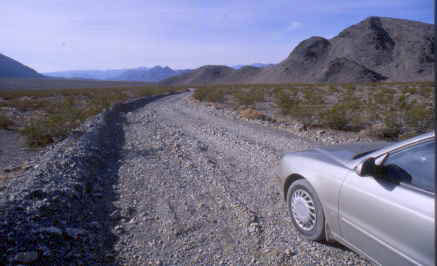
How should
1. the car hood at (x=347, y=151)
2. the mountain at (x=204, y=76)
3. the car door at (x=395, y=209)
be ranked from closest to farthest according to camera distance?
the car door at (x=395, y=209) → the car hood at (x=347, y=151) → the mountain at (x=204, y=76)

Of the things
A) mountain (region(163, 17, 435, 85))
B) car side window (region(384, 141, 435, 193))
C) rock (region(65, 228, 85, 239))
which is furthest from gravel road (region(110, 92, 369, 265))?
mountain (region(163, 17, 435, 85))

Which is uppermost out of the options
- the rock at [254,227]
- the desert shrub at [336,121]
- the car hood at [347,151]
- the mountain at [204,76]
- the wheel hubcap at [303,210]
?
the mountain at [204,76]

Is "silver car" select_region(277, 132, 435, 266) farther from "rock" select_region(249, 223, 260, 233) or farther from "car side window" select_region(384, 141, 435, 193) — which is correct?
"rock" select_region(249, 223, 260, 233)

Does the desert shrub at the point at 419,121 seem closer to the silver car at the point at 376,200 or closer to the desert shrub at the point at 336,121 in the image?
the desert shrub at the point at 336,121

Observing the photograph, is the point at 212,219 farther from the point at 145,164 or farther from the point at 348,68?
the point at 348,68

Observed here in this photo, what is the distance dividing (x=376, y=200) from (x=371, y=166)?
0.92ft

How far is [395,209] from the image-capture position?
6.81 ft

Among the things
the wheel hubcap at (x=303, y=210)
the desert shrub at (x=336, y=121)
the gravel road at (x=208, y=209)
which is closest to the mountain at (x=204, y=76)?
the desert shrub at (x=336, y=121)

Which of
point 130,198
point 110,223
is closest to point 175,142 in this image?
point 130,198

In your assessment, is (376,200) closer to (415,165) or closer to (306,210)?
(415,165)

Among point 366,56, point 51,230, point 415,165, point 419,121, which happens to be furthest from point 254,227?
point 366,56

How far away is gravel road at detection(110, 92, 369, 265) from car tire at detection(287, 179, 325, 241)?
13 centimetres

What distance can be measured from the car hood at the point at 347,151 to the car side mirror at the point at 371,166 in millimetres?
334

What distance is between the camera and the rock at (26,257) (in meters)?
2.54
